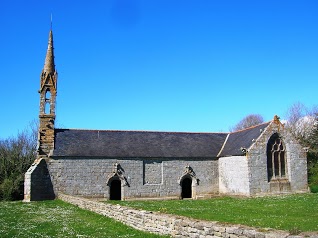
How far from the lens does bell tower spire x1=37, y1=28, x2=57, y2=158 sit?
28.0 metres

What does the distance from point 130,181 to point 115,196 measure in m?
1.92

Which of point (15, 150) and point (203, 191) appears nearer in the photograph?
point (203, 191)

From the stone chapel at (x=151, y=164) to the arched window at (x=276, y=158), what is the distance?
0.25 ft

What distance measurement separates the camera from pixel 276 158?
92.6 ft

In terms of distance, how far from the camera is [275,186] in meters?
27.5

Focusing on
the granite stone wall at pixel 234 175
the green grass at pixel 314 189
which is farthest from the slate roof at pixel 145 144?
the green grass at pixel 314 189

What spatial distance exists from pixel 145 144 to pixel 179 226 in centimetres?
2061

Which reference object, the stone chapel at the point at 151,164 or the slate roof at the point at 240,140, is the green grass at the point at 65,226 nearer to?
the stone chapel at the point at 151,164

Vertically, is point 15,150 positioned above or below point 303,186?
above

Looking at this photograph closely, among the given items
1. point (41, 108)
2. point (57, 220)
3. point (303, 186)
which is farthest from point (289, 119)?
point (57, 220)

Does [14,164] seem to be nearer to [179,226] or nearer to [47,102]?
[47,102]

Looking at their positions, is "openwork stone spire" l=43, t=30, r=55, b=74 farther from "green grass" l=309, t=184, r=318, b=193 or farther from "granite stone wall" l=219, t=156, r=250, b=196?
"green grass" l=309, t=184, r=318, b=193

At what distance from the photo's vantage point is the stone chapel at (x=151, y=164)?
27.1m

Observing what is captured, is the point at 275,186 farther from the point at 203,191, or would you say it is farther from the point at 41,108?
the point at 41,108
